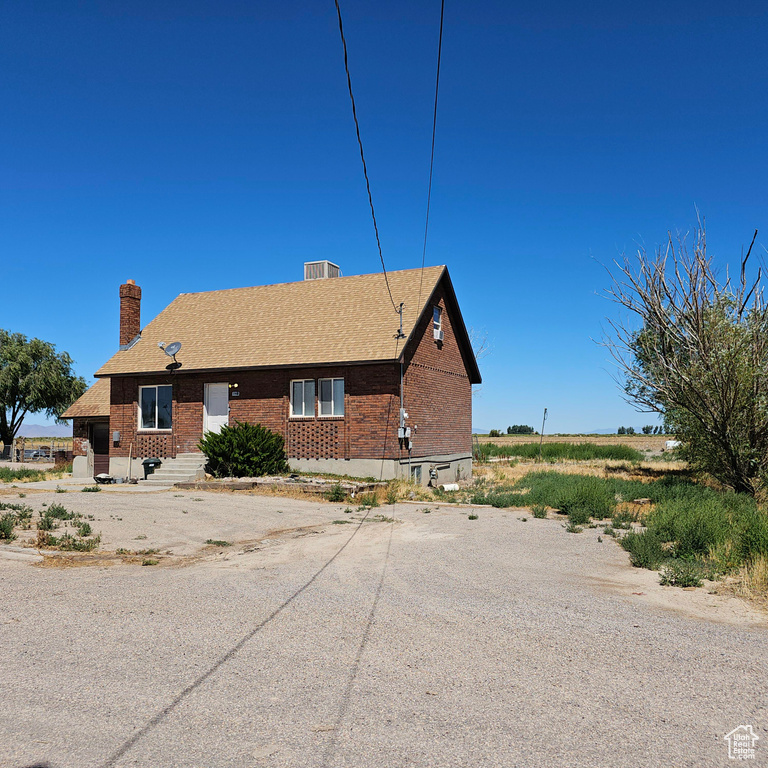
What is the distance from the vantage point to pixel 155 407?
1054 inches

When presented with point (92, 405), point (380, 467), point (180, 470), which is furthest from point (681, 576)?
point (92, 405)

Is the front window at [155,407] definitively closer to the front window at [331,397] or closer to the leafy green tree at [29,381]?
the front window at [331,397]

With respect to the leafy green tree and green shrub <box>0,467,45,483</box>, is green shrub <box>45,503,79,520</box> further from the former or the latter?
the leafy green tree

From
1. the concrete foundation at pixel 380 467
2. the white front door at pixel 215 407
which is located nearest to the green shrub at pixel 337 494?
the concrete foundation at pixel 380 467

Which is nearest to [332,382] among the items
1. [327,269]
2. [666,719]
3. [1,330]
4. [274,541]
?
[327,269]

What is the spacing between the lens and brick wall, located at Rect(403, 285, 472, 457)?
24.2 m

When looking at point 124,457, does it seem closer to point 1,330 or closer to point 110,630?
point 110,630

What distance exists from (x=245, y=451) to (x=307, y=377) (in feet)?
11.0

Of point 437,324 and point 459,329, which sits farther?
point 459,329

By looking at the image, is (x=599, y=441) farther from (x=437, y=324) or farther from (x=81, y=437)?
(x=81, y=437)

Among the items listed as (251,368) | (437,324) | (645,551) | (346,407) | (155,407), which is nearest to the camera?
(645,551)

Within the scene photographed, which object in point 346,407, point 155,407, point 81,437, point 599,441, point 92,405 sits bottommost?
point 599,441

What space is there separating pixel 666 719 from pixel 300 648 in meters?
2.96

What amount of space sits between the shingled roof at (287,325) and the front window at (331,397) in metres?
1.05
